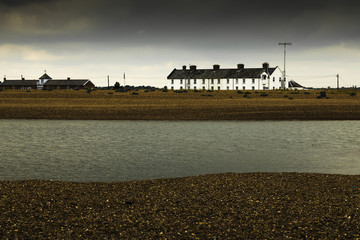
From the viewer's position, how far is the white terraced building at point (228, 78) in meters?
107

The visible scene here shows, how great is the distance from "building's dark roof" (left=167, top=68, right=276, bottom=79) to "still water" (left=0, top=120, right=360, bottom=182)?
264ft

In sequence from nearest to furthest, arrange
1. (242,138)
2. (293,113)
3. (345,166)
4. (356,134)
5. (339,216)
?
(339,216), (345,166), (242,138), (356,134), (293,113)

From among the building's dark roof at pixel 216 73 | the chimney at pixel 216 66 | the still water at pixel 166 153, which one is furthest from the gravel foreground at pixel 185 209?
the chimney at pixel 216 66

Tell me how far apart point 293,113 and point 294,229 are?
121 ft

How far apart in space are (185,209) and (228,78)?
105m

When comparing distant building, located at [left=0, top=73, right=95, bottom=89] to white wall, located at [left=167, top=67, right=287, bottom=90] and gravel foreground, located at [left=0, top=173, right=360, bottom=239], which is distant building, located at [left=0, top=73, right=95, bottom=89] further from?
gravel foreground, located at [left=0, top=173, right=360, bottom=239]

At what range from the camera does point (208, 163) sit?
673 inches

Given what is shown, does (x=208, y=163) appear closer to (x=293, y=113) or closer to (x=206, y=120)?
(x=206, y=120)

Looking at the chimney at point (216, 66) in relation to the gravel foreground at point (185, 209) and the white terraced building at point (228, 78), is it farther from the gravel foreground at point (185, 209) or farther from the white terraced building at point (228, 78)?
the gravel foreground at point (185, 209)

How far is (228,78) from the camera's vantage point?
11225cm

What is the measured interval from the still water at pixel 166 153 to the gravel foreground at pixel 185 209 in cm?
254

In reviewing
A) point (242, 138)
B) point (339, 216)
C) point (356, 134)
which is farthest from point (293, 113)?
point (339, 216)

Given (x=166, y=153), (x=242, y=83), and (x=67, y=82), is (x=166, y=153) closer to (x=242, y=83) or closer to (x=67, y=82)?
(x=242, y=83)

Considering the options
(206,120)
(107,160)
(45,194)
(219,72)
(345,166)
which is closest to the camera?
(45,194)
